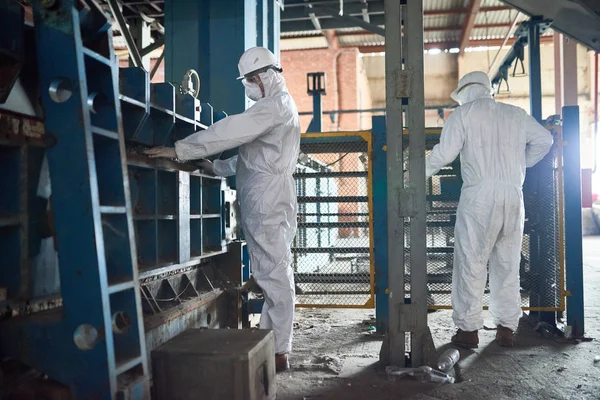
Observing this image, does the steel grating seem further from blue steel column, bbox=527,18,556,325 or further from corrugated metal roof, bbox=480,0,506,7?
corrugated metal roof, bbox=480,0,506,7

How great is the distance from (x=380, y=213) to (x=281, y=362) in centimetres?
168

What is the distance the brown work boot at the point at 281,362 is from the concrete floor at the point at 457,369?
6 centimetres

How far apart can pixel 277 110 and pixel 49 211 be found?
1676mm

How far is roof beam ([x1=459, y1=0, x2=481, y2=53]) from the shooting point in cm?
1354

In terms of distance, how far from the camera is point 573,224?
464 centimetres

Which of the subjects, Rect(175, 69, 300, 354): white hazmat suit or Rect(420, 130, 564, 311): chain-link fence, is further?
Rect(420, 130, 564, 311): chain-link fence

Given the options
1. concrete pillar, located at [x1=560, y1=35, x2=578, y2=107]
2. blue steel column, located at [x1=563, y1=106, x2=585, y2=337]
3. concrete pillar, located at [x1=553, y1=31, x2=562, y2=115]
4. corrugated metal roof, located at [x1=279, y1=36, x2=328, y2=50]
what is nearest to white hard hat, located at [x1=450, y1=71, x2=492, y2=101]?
blue steel column, located at [x1=563, y1=106, x2=585, y2=337]

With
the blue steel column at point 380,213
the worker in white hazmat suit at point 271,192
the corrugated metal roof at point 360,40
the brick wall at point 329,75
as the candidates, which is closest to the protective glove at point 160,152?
the worker in white hazmat suit at point 271,192

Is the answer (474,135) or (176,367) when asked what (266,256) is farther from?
(474,135)

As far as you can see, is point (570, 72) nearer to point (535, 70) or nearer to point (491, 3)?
point (491, 3)

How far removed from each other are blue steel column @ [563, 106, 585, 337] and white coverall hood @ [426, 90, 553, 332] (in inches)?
18.2

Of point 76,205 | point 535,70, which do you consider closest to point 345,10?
point 535,70

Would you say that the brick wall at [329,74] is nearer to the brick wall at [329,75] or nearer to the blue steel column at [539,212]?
the brick wall at [329,75]

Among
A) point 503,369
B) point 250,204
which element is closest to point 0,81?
point 250,204
